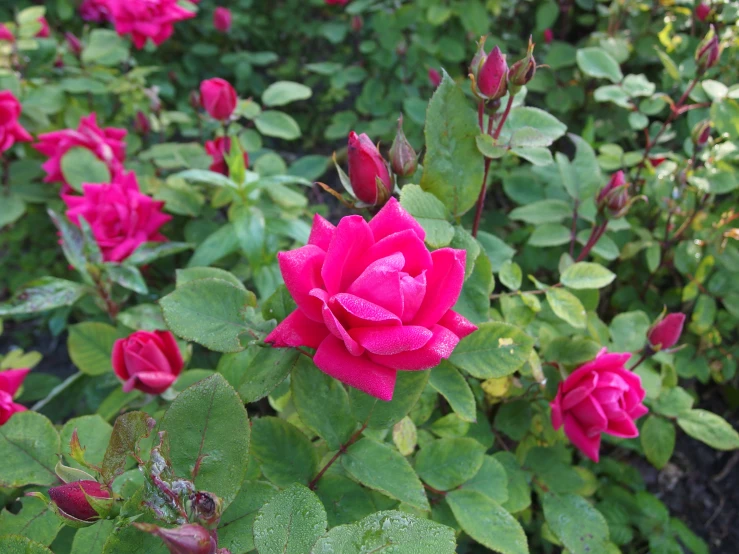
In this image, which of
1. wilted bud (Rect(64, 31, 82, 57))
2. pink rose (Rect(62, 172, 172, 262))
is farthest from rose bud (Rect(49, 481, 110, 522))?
wilted bud (Rect(64, 31, 82, 57))

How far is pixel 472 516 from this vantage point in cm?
82

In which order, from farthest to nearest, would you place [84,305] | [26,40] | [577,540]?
[26,40] < [84,305] < [577,540]

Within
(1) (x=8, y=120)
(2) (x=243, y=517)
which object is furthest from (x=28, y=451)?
(1) (x=8, y=120)

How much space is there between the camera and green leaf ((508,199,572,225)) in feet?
4.48

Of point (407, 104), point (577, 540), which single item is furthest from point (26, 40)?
point (577, 540)

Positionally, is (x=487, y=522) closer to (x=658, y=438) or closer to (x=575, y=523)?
(x=575, y=523)

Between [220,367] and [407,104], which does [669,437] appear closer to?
[220,367]

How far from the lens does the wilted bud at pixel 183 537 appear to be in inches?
16.2

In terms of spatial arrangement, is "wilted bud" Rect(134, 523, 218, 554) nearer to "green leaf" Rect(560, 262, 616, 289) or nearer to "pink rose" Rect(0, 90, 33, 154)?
"green leaf" Rect(560, 262, 616, 289)

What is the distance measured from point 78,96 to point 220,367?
63.2 inches

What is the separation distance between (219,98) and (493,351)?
3.37ft

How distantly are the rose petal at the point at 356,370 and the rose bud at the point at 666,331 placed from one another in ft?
2.41

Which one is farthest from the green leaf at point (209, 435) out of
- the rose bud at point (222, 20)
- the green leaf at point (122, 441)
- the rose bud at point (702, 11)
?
the rose bud at point (222, 20)

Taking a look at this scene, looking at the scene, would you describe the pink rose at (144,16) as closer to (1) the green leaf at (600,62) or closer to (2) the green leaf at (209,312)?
(1) the green leaf at (600,62)
